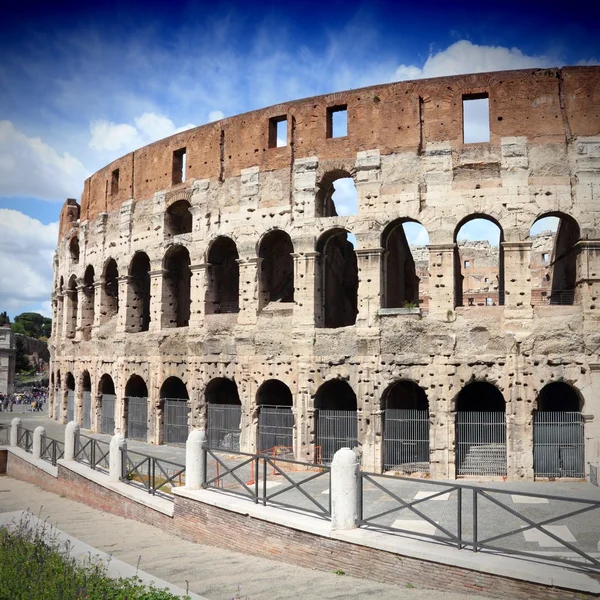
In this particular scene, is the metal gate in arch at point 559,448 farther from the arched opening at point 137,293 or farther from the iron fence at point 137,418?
the arched opening at point 137,293

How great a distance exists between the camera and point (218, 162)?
20.2 m

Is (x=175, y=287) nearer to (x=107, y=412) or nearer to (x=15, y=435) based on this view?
(x=107, y=412)

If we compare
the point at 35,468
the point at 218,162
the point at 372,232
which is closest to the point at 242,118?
the point at 218,162

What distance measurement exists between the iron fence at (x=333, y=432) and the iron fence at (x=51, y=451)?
6.79 meters

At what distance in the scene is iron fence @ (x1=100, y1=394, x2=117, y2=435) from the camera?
23870 millimetres

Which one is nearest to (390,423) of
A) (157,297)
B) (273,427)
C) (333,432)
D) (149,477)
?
(333,432)

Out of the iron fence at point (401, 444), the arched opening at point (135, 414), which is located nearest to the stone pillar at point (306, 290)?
the iron fence at point (401, 444)

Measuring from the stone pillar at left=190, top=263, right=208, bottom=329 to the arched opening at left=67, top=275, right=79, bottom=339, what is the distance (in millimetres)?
10350

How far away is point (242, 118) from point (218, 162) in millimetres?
1573

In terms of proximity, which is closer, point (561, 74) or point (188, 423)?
point (561, 74)

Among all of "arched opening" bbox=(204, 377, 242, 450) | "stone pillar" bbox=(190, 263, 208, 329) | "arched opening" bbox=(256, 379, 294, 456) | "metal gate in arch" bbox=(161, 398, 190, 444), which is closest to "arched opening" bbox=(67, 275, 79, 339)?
"metal gate in arch" bbox=(161, 398, 190, 444)

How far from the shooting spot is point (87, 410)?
2567 centimetres

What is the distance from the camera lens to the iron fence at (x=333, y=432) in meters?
17.4

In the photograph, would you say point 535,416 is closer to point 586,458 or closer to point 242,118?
point 586,458
